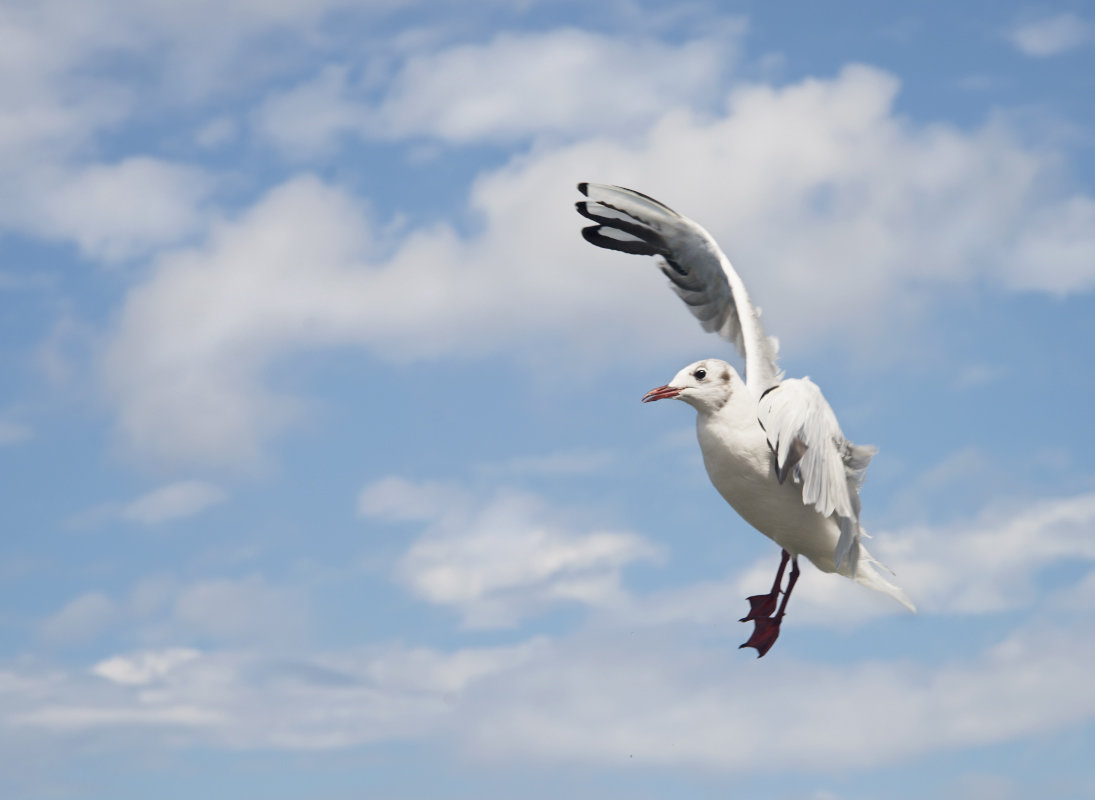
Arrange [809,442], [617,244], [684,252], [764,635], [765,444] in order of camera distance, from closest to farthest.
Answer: [809,442] < [765,444] < [764,635] < [684,252] < [617,244]

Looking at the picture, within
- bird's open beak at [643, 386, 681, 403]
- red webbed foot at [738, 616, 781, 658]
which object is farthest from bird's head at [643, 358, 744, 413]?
red webbed foot at [738, 616, 781, 658]

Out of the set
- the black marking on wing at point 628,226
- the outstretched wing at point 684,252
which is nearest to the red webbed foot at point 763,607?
the outstretched wing at point 684,252

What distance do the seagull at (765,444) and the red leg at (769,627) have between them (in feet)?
0.04

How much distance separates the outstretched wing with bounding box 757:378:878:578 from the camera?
13344 mm

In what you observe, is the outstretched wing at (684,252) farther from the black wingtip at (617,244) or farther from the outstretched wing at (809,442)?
the outstretched wing at (809,442)

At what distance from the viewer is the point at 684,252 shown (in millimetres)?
16828

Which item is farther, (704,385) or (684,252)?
(684,252)

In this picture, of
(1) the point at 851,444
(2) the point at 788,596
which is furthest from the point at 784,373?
(2) the point at 788,596

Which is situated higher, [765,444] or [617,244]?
[617,244]

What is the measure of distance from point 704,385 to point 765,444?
3.11 ft

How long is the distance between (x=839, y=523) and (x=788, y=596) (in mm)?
1291

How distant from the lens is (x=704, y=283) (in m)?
17.0

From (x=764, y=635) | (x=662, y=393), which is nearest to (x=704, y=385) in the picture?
(x=662, y=393)

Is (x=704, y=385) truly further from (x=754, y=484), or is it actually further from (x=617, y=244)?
(x=617, y=244)
